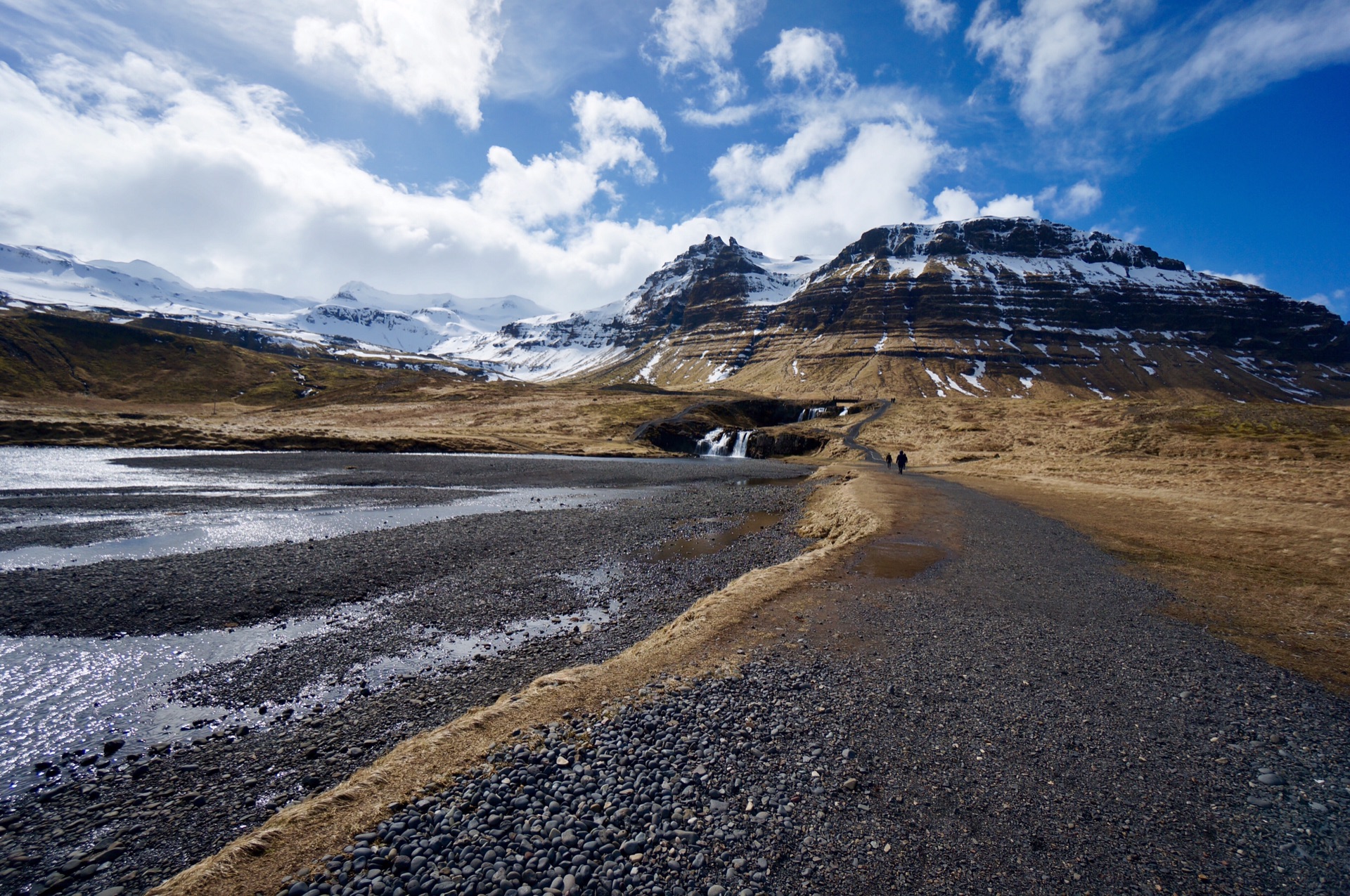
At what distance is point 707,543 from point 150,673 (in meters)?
19.3

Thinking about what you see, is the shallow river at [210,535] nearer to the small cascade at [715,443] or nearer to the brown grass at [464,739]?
the brown grass at [464,739]

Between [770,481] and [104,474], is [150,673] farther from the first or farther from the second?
[104,474]

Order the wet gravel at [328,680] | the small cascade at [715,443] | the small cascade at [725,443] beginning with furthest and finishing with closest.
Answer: the small cascade at [715,443] < the small cascade at [725,443] < the wet gravel at [328,680]

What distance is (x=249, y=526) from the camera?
92.1 feet

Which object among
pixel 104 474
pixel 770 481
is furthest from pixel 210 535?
pixel 770 481

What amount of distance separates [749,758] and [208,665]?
45.7 ft

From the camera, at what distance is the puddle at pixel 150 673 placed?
34.8 ft

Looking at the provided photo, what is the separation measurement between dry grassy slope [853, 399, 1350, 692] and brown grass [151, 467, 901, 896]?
1045 cm

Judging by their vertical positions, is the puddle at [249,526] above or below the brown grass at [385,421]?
below

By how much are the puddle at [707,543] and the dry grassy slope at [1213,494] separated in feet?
47.9

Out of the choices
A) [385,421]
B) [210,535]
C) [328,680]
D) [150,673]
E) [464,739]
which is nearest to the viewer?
[464,739]

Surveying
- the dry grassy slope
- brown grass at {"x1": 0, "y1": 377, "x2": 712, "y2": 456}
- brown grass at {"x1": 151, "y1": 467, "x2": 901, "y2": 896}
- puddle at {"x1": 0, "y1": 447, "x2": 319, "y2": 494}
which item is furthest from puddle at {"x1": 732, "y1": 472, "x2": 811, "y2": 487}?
puddle at {"x1": 0, "y1": 447, "x2": 319, "y2": 494}

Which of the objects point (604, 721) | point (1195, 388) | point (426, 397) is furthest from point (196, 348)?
point (1195, 388)

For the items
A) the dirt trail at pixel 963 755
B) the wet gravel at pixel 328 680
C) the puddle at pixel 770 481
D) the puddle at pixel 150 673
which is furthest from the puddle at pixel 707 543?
the puddle at pixel 770 481
